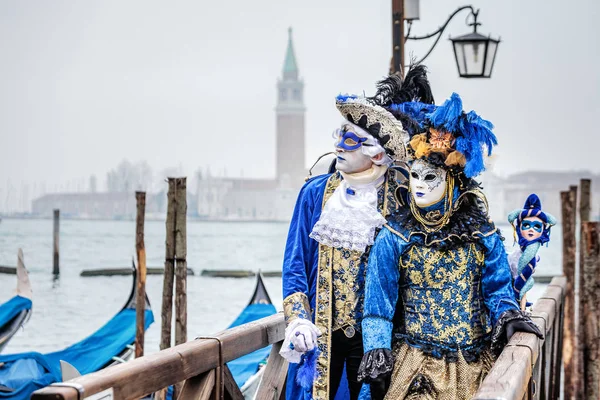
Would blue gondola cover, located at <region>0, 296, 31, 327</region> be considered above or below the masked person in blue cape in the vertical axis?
below

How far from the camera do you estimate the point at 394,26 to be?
509cm

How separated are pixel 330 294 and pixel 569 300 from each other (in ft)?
20.8

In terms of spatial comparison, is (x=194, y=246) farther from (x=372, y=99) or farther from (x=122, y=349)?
(x=372, y=99)

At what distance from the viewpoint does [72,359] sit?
7402 millimetres

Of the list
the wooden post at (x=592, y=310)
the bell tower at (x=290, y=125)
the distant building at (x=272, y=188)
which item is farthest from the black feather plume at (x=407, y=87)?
the bell tower at (x=290, y=125)

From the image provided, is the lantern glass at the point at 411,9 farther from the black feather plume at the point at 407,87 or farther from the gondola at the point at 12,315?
the gondola at the point at 12,315

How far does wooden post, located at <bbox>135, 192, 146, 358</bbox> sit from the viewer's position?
787 centimetres

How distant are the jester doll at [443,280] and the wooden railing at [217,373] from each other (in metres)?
0.14

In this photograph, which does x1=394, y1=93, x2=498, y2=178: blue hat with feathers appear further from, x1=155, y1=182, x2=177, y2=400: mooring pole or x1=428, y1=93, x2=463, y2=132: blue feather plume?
x1=155, y1=182, x2=177, y2=400: mooring pole

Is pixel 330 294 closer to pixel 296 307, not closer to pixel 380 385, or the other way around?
pixel 296 307

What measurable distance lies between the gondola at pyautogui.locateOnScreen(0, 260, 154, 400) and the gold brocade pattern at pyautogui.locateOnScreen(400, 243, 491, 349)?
2.92m

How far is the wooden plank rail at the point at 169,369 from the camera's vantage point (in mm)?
1999

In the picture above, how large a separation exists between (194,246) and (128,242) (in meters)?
4.57

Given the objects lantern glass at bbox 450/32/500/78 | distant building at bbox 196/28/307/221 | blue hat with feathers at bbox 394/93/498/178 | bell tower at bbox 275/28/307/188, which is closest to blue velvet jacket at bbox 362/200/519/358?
blue hat with feathers at bbox 394/93/498/178
